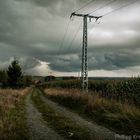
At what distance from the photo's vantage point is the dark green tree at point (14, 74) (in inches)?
2362

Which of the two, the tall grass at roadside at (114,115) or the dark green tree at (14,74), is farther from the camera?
the dark green tree at (14,74)

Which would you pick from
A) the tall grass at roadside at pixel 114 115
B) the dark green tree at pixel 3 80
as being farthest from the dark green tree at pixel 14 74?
the tall grass at roadside at pixel 114 115

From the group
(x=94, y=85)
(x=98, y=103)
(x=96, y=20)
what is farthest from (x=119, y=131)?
(x=94, y=85)

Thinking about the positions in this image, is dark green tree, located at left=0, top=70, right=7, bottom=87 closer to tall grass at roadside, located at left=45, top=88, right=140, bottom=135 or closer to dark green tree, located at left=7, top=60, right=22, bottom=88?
dark green tree, located at left=7, top=60, right=22, bottom=88

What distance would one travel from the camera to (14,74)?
6009 cm

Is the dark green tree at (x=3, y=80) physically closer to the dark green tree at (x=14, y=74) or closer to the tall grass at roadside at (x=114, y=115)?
the dark green tree at (x=14, y=74)

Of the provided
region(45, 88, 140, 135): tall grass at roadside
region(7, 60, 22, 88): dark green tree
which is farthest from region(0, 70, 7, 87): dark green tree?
region(45, 88, 140, 135): tall grass at roadside

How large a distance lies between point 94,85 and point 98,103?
47.3 ft

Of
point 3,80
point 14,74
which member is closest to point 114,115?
point 14,74

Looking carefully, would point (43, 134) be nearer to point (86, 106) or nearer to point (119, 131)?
point (119, 131)

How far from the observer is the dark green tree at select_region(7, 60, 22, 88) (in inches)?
2362

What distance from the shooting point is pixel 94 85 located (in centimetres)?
3216

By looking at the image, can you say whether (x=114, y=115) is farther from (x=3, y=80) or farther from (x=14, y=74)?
(x=3, y=80)

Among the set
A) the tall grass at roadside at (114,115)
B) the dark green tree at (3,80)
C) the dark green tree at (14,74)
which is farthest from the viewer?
the dark green tree at (3,80)
